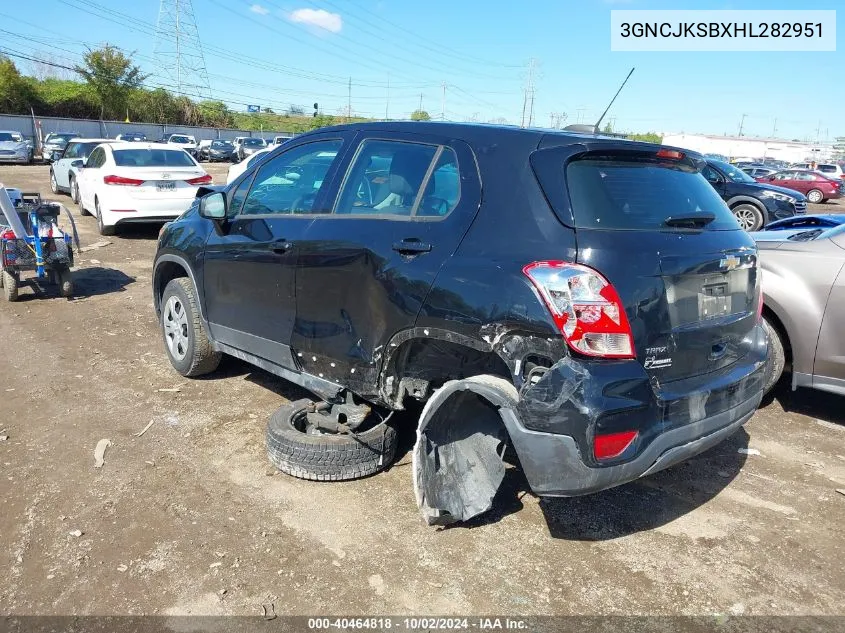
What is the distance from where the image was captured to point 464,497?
3301 millimetres

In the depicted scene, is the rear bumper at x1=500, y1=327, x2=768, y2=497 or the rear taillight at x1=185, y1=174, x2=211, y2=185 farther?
the rear taillight at x1=185, y1=174, x2=211, y2=185

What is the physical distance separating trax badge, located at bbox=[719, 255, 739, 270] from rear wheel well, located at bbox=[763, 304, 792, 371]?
1934 millimetres

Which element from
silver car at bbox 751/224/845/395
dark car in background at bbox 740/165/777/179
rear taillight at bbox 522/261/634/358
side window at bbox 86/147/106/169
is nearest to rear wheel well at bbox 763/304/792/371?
silver car at bbox 751/224/845/395

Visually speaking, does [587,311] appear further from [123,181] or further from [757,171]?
[757,171]

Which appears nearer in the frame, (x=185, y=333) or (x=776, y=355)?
(x=776, y=355)

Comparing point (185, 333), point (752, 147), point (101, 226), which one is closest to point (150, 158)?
point (101, 226)

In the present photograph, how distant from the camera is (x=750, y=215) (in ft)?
51.6

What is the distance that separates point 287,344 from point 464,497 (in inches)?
55.5

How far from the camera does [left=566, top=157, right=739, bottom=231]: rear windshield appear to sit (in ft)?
9.04

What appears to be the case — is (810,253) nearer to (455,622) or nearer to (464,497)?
(464,497)

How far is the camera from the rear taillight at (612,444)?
8.35 ft

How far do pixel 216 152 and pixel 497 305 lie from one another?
136 ft

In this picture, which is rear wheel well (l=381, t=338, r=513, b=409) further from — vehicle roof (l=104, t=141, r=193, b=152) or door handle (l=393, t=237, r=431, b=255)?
vehicle roof (l=104, t=141, r=193, b=152)

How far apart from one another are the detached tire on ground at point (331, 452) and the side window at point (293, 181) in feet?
4.22
